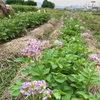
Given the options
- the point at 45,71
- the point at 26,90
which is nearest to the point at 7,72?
the point at 45,71

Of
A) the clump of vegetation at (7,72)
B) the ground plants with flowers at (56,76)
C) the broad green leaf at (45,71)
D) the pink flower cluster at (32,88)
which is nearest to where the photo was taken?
the pink flower cluster at (32,88)

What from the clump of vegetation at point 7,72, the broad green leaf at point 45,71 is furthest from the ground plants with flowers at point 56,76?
the clump of vegetation at point 7,72

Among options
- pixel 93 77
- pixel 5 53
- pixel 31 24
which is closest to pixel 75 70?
pixel 93 77

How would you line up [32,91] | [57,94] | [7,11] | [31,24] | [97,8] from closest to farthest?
1. [32,91]
2. [57,94]
3. [31,24]
4. [7,11]
5. [97,8]

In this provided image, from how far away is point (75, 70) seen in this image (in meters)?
2.91

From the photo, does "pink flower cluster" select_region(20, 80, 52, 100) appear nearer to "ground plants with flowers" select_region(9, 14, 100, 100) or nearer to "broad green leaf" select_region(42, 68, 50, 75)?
"ground plants with flowers" select_region(9, 14, 100, 100)

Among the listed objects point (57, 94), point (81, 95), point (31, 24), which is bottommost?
point (31, 24)

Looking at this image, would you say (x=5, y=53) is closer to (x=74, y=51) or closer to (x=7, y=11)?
(x=74, y=51)

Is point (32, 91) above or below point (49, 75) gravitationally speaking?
above

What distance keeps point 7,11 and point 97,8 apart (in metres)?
32.8

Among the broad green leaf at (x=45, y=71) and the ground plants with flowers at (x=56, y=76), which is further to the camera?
the broad green leaf at (x=45, y=71)

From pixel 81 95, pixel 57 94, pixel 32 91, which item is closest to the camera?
pixel 32 91

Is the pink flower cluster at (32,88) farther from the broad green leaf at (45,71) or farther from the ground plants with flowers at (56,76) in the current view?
the broad green leaf at (45,71)

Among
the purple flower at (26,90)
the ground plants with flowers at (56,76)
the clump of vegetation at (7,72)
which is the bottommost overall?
the clump of vegetation at (7,72)
